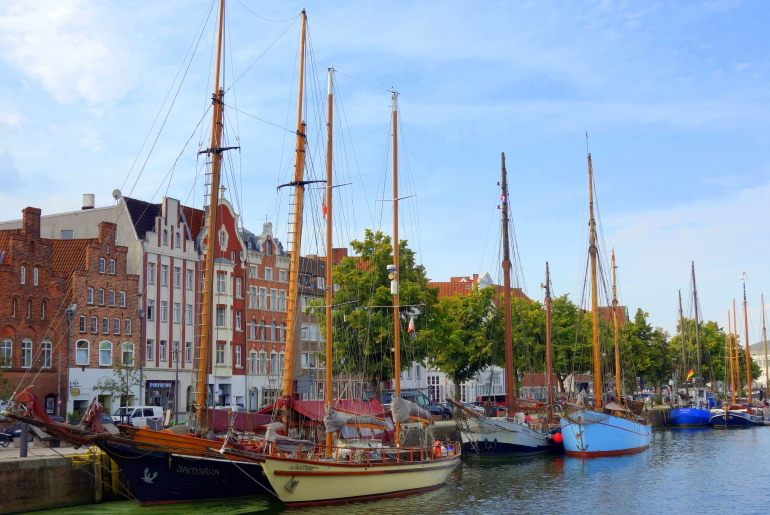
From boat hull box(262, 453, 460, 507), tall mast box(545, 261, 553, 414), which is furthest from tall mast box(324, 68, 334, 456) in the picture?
tall mast box(545, 261, 553, 414)

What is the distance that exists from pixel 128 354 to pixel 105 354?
3.63m

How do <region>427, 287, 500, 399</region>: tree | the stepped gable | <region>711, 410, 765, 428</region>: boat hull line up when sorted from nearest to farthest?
the stepped gable < <region>427, 287, 500, 399</region>: tree < <region>711, 410, 765, 428</region>: boat hull

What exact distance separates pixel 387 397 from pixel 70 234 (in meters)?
31.8

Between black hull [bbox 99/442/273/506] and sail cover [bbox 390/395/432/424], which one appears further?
sail cover [bbox 390/395/432/424]

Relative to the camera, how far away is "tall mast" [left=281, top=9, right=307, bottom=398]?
41.3m

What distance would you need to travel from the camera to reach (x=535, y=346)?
92250mm

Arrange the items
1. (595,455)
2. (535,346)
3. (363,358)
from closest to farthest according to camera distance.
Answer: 1. (595,455)
2. (363,358)
3. (535,346)

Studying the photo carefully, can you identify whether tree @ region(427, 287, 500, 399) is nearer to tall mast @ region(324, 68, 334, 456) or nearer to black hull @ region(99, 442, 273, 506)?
tall mast @ region(324, 68, 334, 456)

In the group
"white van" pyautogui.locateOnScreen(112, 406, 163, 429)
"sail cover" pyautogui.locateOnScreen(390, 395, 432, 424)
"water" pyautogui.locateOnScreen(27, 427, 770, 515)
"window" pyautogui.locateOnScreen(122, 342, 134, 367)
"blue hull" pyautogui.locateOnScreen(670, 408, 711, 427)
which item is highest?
"window" pyautogui.locateOnScreen(122, 342, 134, 367)

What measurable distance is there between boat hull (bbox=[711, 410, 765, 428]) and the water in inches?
1267

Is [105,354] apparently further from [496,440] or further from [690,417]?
[690,417]

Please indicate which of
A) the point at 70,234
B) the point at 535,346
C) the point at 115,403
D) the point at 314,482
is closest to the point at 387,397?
the point at 535,346

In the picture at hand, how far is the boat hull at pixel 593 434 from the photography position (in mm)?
56344

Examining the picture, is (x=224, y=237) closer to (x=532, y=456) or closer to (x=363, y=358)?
(x=363, y=358)
